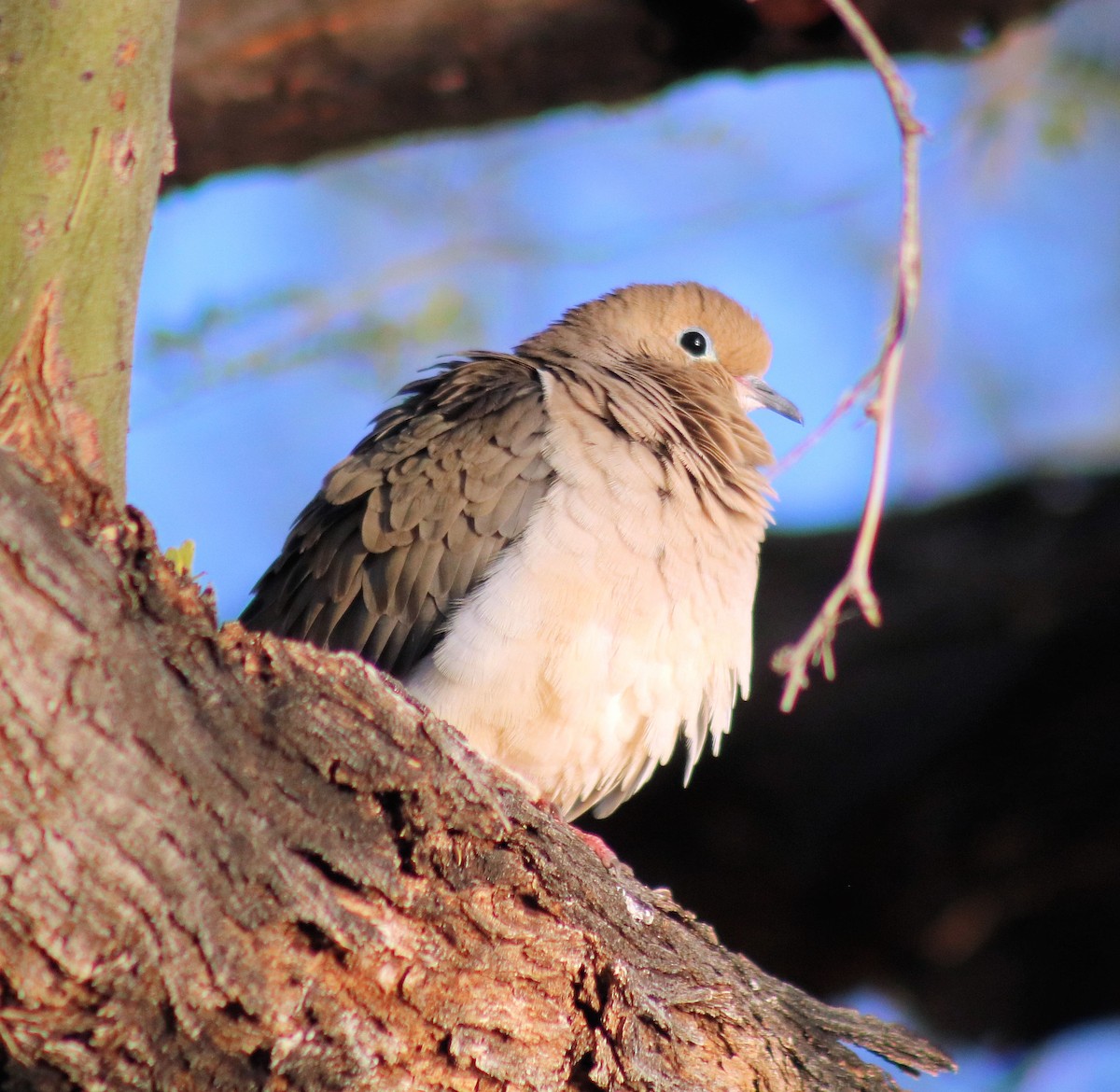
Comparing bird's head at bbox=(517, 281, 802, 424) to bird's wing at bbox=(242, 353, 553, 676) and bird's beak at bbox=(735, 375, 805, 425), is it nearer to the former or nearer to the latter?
bird's beak at bbox=(735, 375, 805, 425)

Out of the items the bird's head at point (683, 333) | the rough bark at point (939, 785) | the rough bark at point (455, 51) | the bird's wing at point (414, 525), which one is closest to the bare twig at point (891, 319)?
the bird's wing at point (414, 525)

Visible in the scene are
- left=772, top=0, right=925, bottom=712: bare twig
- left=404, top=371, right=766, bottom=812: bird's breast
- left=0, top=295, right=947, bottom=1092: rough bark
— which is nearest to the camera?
left=0, top=295, right=947, bottom=1092: rough bark

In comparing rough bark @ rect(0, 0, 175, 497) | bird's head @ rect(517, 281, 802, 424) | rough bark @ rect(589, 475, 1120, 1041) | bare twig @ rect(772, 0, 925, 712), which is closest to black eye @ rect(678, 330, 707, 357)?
bird's head @ rect(517, 281, 802, 424)

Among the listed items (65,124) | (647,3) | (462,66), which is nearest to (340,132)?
(462,66)

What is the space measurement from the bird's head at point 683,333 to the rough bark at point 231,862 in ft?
8.53

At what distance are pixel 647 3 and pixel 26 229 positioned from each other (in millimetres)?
3411

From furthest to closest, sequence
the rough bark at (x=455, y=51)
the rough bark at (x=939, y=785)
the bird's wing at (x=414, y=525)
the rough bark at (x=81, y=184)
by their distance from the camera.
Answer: the rough bark at (x=939, y=785) < the rough bark at (x=455, y=51) < the bird's wing at (x=414, y=525) < the rough bark at (x=81, y=184)

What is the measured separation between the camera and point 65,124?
8.09 ft

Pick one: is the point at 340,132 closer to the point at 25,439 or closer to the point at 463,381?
the point at 463,381

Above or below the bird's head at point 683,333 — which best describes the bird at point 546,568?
below

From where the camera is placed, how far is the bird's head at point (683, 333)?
5242 mm

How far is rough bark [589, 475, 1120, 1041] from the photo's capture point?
19.6ft

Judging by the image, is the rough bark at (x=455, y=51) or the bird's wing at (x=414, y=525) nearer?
the bird's wing at (x=414, y=525)

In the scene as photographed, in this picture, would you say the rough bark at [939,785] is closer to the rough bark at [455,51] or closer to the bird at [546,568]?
the bird at [546,568]
